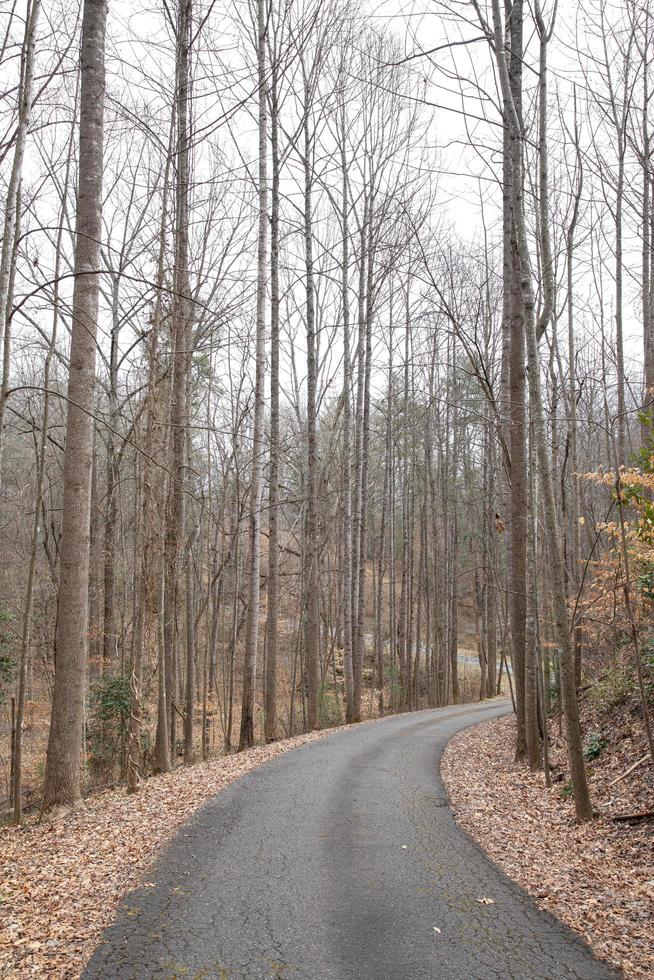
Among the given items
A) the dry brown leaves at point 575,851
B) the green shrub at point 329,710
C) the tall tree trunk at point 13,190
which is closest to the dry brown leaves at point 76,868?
the dry brown leaves at point 575,851

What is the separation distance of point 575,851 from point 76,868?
166 inches

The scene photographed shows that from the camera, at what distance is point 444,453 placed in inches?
1178

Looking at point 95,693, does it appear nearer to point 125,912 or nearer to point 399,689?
point 125,912

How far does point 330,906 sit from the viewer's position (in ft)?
14.3

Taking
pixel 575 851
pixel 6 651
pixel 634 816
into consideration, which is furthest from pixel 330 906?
pixel 6 651

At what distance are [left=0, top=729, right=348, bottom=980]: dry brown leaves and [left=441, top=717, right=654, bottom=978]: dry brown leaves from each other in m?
2.96

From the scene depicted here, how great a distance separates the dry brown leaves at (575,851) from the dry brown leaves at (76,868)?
9.72ft

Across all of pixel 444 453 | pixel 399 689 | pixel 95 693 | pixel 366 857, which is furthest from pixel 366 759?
pixel 444 453

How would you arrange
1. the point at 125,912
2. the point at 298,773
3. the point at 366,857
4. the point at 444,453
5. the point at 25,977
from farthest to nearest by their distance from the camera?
1. the point at 444,453
2. the point at 298,773
3. the point at 366,857
4. the point at 125,912
5. the point at 25,977

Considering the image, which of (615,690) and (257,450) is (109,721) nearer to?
(257,450)

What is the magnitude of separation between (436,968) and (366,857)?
189 centimetres

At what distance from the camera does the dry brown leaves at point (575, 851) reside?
13.4 ft

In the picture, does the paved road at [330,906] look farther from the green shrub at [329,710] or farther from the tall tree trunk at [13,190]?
the green shrub at [329,710]

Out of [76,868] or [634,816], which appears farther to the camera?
[634,816]
